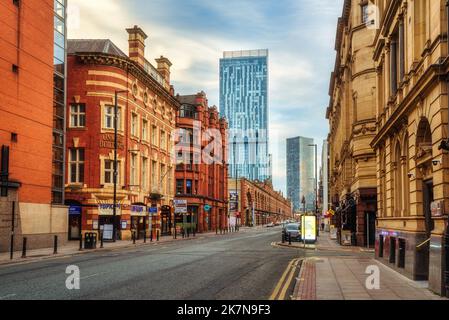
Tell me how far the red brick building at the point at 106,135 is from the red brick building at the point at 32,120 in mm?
7008

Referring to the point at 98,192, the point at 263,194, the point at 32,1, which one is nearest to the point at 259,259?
the point at 32,1

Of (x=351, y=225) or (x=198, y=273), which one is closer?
(x=198, y=273)

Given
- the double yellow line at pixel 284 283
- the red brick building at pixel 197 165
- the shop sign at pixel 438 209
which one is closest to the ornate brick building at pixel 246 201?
the red brick building at pixel 197 165

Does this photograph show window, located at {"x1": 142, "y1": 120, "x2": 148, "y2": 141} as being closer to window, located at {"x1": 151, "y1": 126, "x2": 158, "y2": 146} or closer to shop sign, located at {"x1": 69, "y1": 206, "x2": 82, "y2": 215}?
window, located at {"x1": 151, "y1": 126, "x2": 158, "y2": 146}

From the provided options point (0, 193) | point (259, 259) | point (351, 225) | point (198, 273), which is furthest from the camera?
point (351, 225)

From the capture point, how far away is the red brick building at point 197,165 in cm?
7919

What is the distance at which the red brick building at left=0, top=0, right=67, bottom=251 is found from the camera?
34000mm

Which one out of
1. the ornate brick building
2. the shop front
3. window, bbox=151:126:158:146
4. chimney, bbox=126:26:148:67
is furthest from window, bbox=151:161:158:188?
the ornate brick building

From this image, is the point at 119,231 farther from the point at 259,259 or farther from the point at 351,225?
the point at 259,259

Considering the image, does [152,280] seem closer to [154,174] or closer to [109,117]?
[109,117]

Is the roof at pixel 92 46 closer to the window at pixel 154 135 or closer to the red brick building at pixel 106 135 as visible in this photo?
the red brick building at pixel 106 135

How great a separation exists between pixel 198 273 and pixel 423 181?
8475 millimetres

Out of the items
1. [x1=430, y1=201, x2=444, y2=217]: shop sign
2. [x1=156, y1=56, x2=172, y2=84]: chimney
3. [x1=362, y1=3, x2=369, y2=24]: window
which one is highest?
[x1=156, y1=56, x2=172, y2=84]: chimney

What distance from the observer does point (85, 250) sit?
35406 mm
